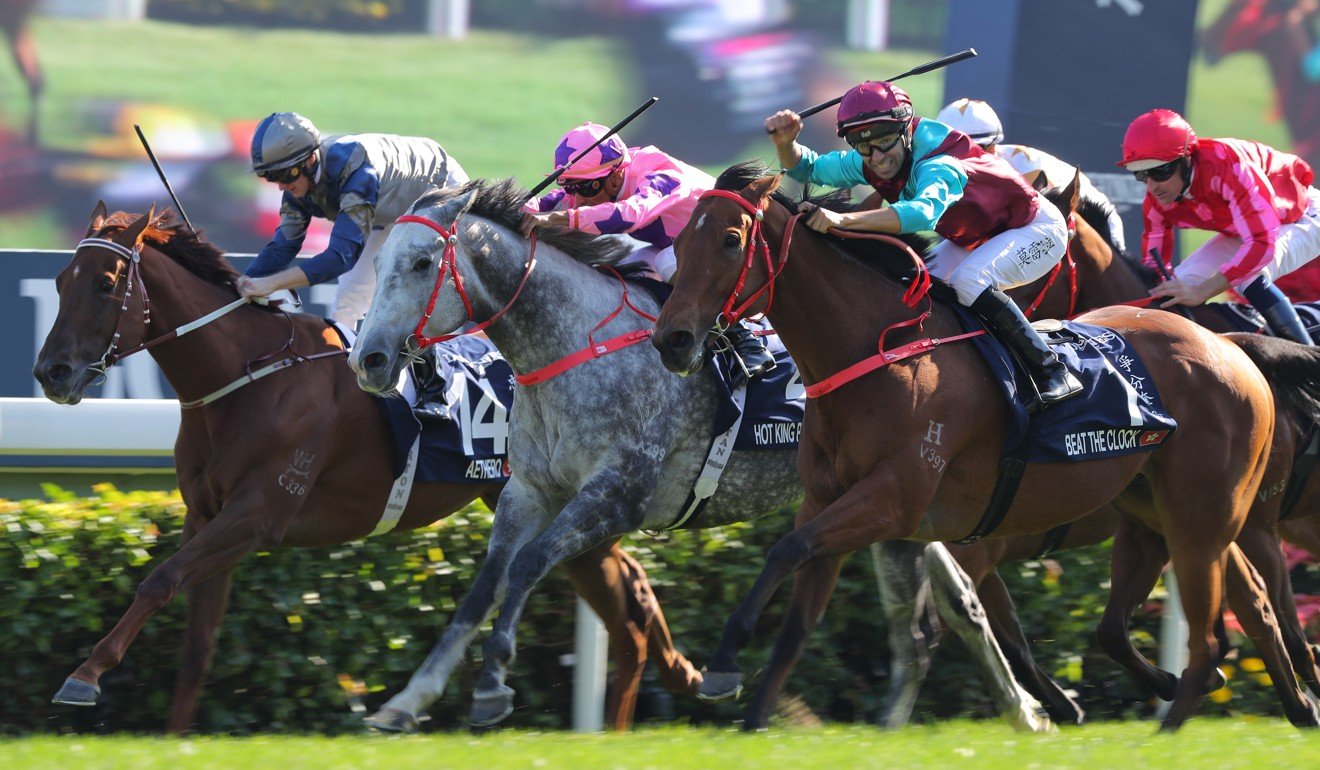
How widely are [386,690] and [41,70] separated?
691cm

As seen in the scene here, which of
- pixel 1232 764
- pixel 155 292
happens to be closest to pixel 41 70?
pixel 155 292

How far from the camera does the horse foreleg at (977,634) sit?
563 centimetres

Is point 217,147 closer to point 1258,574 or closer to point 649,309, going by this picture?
point 649,309

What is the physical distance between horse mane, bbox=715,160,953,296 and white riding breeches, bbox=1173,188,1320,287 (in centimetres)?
151

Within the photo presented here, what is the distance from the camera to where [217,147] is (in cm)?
1152

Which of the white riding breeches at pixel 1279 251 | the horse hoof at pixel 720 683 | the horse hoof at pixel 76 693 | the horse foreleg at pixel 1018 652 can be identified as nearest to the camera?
the horse hoof at pixel 720 683

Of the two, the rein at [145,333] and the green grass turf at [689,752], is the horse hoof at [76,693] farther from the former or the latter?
the rein at [145,333]

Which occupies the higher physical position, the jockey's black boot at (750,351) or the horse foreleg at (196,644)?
the jockey's black boot at (750,351)

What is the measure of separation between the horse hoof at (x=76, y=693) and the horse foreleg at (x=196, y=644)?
411 millimetres

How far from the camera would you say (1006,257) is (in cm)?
534

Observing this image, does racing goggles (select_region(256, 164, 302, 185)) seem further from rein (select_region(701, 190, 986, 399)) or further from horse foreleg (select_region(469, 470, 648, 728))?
rein (select_region(701, 190, 986, 399))

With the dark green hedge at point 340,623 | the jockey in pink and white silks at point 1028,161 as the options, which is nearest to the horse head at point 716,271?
the dark green hedge at point 340,623

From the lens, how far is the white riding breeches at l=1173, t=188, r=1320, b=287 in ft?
21.0

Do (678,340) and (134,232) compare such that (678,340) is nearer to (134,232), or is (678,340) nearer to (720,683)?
(720,683)
